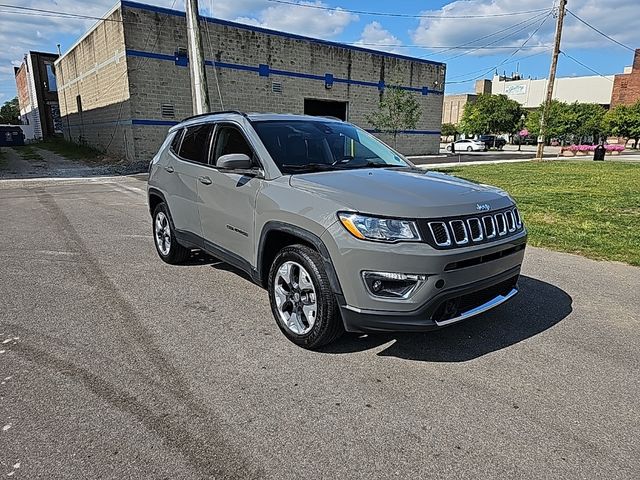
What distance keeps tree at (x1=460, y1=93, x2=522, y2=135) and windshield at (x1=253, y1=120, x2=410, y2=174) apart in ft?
209

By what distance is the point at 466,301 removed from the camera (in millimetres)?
3250

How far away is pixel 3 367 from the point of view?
319 cm

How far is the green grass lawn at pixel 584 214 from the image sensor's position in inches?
259

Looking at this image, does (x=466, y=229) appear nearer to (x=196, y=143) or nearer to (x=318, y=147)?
(x=318, y=147)

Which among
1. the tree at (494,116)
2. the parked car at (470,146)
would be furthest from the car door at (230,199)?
the tree at (494,116)

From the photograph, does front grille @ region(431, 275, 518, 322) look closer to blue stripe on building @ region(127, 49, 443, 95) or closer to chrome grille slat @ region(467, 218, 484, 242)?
chrome grille slat @ region(467, 218, 484, 242)

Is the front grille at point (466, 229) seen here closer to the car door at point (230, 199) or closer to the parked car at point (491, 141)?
the car door at point (230, 199)

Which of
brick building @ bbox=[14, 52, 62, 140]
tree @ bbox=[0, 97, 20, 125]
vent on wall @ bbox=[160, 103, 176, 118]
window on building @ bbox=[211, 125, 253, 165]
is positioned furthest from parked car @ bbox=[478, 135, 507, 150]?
tree @ bbox=[0, 97, 20, 125]

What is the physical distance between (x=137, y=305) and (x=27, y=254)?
2.92 meters

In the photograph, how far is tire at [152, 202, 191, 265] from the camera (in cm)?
552

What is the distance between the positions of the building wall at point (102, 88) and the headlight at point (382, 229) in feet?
71.2

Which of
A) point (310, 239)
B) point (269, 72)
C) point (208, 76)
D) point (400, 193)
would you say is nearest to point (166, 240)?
point (310, 239)

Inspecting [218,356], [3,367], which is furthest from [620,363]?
[3,367]

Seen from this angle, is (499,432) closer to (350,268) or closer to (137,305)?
(350,268)
